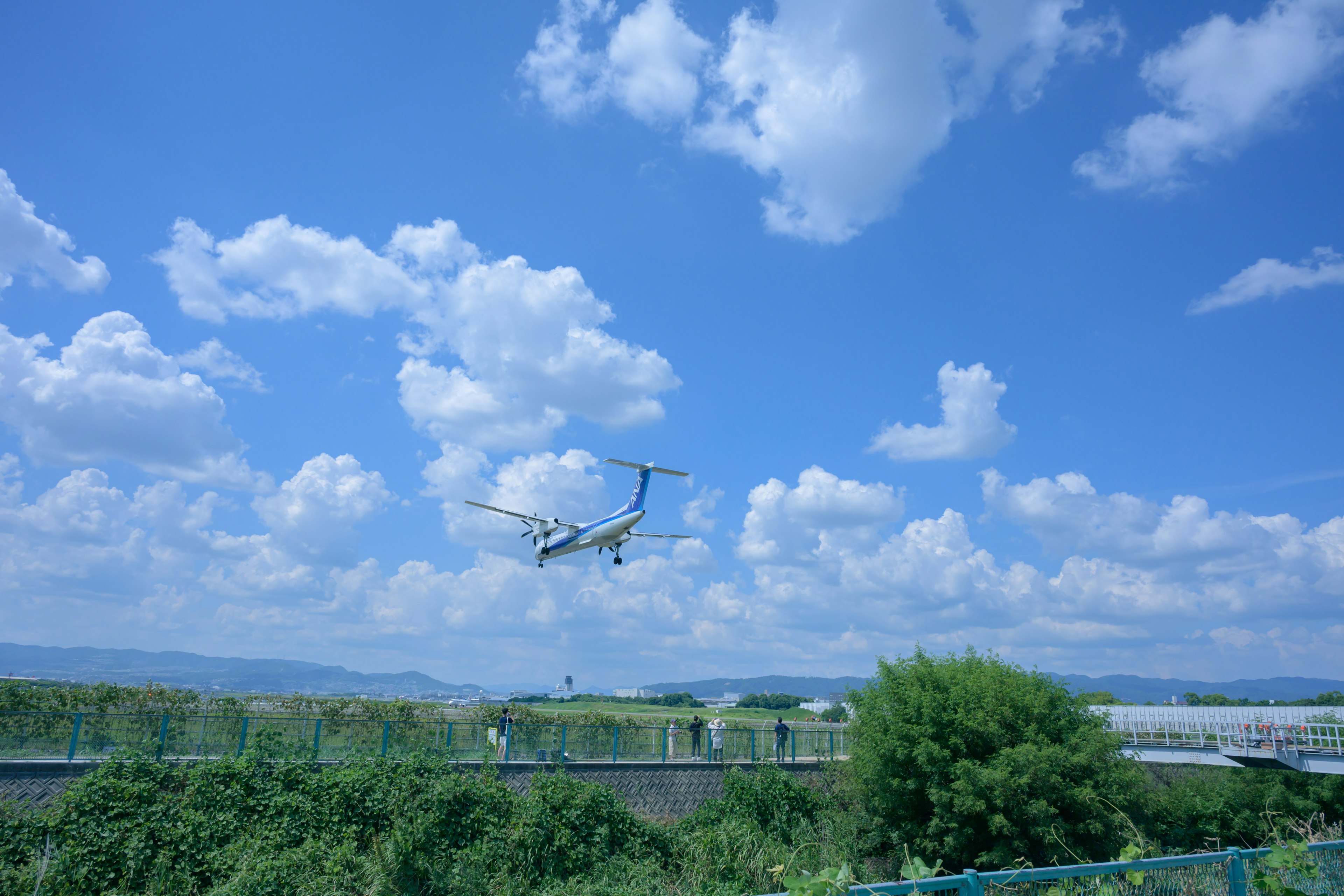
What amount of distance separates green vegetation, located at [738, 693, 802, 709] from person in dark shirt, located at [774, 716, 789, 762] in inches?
3508

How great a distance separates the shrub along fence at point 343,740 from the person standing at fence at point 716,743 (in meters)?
0.04

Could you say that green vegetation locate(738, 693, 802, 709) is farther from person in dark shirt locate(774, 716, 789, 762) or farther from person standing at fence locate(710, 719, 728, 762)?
person standing at fence locate(710, 719, 728, 762)

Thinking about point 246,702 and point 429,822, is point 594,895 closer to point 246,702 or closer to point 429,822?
point 429,822

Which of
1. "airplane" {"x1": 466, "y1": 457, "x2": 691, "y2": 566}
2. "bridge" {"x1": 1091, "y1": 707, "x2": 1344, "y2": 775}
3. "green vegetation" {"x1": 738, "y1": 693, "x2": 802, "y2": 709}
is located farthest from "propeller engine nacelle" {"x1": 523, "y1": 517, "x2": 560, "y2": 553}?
"green vegetation" {"x1": 738, "y1": 693, "x2": 802, "y2": 709}

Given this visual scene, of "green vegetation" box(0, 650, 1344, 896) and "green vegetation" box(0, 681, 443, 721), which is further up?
"green vegetation" box(0, 681, 443, 721)

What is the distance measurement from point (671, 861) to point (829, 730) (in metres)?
16.3

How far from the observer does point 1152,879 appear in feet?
21.1

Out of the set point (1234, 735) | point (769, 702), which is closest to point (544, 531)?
point (1234, 735)

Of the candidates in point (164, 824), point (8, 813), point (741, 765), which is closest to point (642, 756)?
point (741, 765)

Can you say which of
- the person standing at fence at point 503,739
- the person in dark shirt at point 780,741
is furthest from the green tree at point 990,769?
the person standing at fence at point 503,739

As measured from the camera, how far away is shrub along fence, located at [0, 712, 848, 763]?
20.5m

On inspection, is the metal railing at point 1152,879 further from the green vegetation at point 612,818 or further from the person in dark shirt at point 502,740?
the person in dark shirt at point 502,740

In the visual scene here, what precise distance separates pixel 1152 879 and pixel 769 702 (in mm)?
133305

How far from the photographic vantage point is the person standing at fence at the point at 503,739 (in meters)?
26.8
